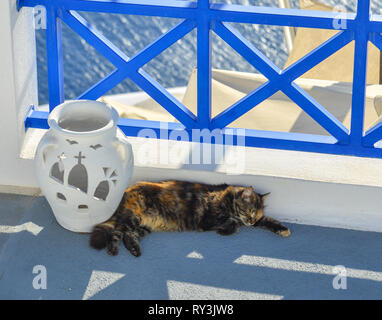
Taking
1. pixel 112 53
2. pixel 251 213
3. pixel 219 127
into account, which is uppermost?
pixel 112 53

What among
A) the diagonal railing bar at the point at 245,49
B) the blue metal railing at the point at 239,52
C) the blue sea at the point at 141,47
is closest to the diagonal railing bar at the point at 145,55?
the blue metal railing at the point at 239,52

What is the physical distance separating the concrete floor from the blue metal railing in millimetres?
440

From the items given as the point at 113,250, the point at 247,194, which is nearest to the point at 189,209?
the point at 247,194

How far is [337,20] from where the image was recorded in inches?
151

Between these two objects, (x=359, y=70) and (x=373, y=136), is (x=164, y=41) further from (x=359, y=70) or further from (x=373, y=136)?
(x=373, y=136)

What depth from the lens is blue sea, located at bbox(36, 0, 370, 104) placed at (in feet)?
38.1

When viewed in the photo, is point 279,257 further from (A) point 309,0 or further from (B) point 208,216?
(A) point 309,0

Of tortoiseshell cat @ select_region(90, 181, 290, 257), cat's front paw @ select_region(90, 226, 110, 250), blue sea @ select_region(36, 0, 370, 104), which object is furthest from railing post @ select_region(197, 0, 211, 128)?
blue sea @ select_region(36, 0, 370, 104)

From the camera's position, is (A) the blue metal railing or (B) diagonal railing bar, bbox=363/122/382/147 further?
(B) diagonal railing bar, bbox=363/122/382/147

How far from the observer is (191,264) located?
3.89 metres

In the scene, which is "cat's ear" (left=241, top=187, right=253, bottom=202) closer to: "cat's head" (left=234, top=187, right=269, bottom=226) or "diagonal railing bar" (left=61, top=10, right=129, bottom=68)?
"cat's head" (left=234, top=187, right=269, bottom=226)

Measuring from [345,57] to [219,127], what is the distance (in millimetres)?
2636

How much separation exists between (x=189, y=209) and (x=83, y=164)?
58 cm
